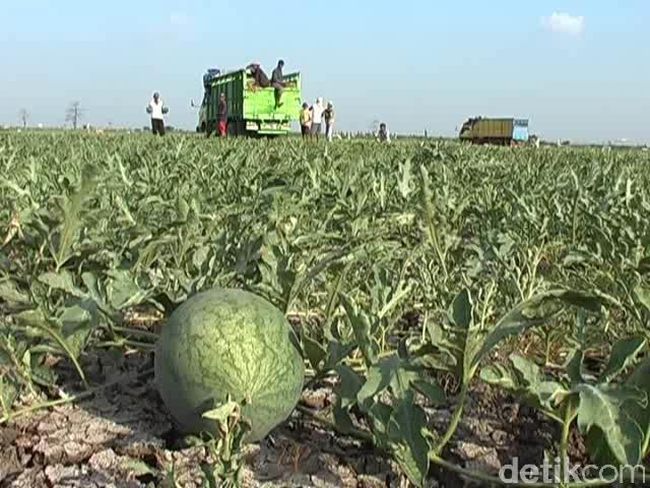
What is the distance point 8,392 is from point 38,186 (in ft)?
6.75

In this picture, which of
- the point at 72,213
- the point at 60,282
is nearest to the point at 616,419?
the point at 60,282

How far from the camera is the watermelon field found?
1.64 metres

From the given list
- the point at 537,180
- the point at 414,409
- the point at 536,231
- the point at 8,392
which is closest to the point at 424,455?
the point at 414,409

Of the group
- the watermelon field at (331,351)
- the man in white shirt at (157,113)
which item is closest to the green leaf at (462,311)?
the watermelon field at (331,351)

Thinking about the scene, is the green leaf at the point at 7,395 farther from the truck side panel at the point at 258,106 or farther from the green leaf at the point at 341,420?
the truck side panel at the point at 258,106

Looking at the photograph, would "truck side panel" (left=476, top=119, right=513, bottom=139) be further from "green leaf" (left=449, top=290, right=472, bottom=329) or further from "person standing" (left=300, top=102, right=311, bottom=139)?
"green leaf" (left=449, top=290, right=472, bottom=329)

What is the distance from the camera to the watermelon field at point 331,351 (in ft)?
5.39

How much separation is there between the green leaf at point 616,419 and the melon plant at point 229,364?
681 mm

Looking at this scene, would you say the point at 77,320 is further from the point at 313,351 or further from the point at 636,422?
the point at 636,422

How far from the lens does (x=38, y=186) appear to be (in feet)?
13.0

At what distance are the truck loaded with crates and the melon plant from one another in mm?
47989

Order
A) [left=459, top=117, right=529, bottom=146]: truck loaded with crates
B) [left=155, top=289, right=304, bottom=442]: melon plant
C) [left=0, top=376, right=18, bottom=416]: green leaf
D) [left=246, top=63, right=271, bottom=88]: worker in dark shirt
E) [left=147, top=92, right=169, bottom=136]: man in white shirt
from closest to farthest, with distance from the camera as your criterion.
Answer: [left=155, top=289, right=304, bottom=442]: melon plant < [left=0, top=376, right=18, bottom=416]: green leaf < [left=147, top=92, right=169, bottom=136]: man in white shirt < [left=246, top=63, right=271, bottom=88]: worker in dark shirt < [left=459, top=117, right=529, bottom=146]: truck loaded with crates

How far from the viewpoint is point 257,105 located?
92.0 ft

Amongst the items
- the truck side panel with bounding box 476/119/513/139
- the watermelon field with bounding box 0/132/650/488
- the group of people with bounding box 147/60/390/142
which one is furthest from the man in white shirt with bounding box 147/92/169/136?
the truck side panel with bounding box 476/119/513/139
